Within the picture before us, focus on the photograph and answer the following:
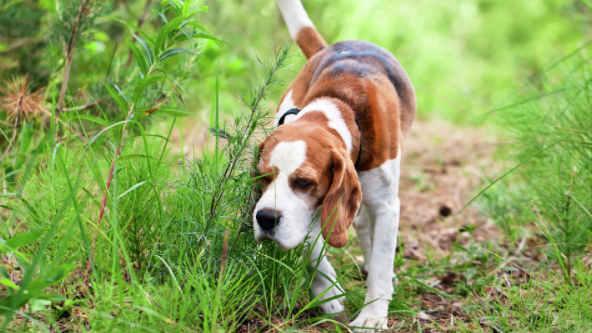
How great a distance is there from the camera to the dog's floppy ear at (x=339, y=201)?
7.87 feet

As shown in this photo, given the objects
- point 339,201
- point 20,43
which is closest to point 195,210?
point 339,201

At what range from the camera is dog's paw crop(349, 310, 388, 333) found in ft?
8.03

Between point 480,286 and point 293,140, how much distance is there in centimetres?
143

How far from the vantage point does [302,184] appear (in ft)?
7.90

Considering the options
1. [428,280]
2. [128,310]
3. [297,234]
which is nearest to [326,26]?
[428,280]

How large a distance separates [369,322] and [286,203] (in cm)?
75

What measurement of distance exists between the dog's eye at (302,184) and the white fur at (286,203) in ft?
0.15

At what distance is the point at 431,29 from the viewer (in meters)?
11.4

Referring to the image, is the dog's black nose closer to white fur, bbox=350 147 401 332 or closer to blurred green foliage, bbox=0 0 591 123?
blurred green foliage, bbox=0 0 591 123

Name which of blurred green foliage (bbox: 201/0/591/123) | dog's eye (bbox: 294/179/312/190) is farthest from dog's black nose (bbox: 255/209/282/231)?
blurred green foliage (bbox: 201/0/591/123)

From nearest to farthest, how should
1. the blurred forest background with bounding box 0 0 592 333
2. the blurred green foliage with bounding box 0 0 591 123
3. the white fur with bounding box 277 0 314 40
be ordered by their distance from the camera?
1. the blurred forest background with bounding box 0 0 592 333
2. the white fur with bounding box 277 0 314 40
3. the blurred green foliage with bounding box 0 0 591 123

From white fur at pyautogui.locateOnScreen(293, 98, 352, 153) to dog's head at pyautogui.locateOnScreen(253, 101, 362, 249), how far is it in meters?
0.19

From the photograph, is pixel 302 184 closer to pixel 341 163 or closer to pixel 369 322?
pixel 341 163

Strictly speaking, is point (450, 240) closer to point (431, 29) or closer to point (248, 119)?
point (248, 119)
